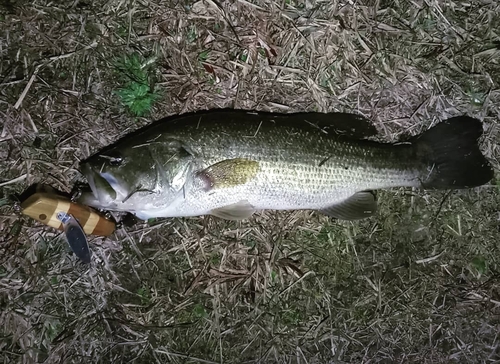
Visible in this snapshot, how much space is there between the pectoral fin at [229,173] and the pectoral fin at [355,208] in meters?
0.67

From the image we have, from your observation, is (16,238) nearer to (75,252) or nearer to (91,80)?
(75,252)

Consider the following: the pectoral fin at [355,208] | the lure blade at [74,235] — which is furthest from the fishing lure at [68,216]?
the pectoral fin at [355,208]

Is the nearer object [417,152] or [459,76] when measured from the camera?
[417,152]

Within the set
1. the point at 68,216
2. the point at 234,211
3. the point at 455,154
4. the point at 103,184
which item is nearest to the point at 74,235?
the point at 68,216

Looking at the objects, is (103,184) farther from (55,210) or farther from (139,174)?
(55,210)

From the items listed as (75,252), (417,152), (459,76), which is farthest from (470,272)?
(75,252)

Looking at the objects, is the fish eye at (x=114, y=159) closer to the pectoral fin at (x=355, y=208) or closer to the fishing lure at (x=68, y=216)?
the fishing lure at (x=68, y=216)

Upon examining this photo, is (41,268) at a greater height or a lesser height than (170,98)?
lesser

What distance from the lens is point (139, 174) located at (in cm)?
286

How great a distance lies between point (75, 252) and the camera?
10.4ft

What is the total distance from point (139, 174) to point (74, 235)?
2.23 ft

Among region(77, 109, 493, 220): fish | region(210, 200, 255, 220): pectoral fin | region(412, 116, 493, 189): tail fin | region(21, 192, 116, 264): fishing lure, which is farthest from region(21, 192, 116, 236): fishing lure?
region(412, 116, 493, 189): tail fin

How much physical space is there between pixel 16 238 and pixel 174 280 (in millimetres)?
1172

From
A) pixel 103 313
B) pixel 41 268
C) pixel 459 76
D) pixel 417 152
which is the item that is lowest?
pixel 103 313
